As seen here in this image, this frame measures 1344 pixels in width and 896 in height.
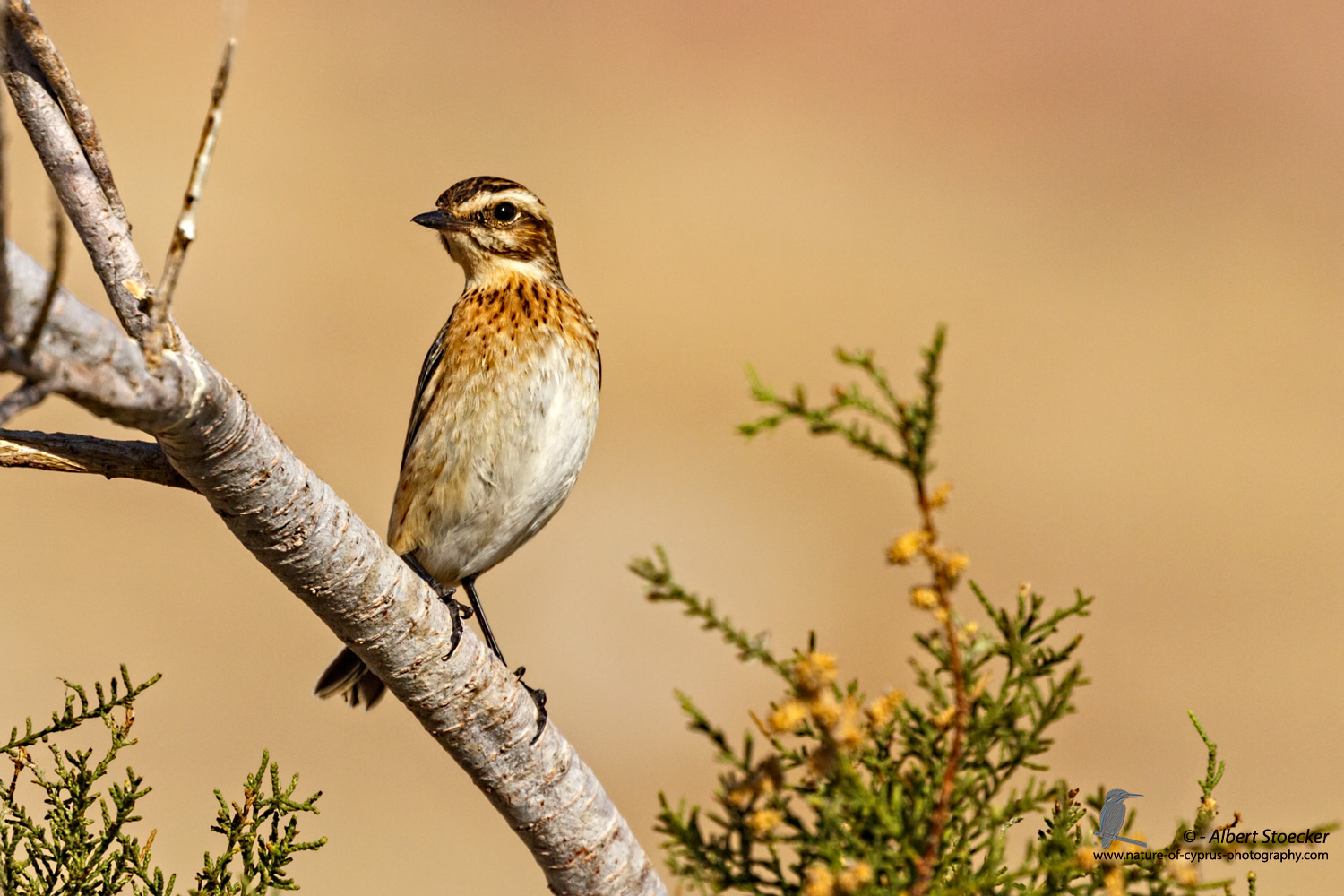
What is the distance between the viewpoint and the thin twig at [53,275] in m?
1.73

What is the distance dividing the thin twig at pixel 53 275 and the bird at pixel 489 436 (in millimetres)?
2774

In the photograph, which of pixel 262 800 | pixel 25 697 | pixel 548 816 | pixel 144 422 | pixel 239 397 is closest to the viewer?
pixel 144 422

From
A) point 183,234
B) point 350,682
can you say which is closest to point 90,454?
point 183,234

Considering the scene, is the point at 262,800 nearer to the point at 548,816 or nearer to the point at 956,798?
the point at 548,816

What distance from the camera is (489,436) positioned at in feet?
16.0

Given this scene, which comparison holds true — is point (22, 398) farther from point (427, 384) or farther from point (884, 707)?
point (427, 384)

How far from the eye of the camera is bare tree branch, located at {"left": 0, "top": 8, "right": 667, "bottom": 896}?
86.0 inches

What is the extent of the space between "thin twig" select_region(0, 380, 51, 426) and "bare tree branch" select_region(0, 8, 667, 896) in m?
0.02

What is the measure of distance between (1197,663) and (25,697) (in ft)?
46.4

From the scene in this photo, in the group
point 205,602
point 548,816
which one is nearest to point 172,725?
point 205,602

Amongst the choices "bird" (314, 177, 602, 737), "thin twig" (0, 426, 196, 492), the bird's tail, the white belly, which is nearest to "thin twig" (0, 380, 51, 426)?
"thin twig" (0, 426, 196, 492)

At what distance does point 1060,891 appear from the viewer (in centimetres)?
227

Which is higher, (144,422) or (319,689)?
(319,689)

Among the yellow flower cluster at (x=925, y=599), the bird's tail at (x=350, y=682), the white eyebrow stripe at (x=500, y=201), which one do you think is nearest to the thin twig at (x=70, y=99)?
the yellow flower cluster at (x=925, y=599)
